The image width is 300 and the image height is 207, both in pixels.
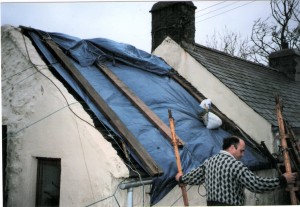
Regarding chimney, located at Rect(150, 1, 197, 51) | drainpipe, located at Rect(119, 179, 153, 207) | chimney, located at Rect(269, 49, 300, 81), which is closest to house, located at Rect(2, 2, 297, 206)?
drainpipe, located at Rect(119, 179, 153, 207)

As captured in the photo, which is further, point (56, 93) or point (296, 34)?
point (296, 34)

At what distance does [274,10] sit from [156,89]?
53.0 ft

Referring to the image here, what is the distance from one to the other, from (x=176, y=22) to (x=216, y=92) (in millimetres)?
2559

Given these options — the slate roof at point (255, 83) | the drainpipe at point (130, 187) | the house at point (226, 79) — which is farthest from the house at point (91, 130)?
the slate roof at point (255, 83)

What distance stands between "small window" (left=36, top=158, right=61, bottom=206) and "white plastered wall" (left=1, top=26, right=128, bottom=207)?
96mm

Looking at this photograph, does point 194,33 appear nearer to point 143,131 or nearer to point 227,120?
point 227,120

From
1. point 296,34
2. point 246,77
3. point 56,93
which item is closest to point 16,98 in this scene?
point 56,93

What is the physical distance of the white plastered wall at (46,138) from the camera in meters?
3.99

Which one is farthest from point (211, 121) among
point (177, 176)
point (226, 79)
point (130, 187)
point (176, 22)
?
point (176, 22)

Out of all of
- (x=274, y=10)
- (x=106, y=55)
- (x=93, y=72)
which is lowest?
(x=93, y=72)

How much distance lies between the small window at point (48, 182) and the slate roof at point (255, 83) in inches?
167

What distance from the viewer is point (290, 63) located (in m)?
11.5

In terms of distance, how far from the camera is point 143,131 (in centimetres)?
488

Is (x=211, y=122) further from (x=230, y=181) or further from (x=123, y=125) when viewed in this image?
(x=230, y=181)
